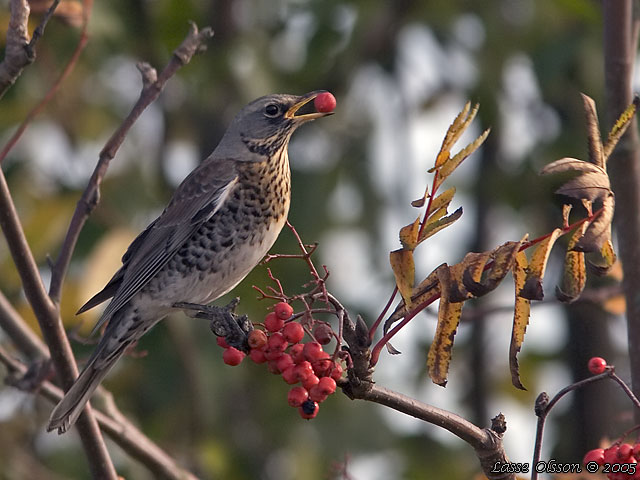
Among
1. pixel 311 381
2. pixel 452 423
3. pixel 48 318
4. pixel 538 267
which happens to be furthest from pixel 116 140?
pixel 538 267

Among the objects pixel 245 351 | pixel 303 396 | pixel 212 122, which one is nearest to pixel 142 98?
pixel 245 351

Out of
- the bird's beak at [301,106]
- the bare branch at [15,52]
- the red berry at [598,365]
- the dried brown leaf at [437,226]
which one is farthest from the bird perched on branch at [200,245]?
the dried brown leaf at [437,226]

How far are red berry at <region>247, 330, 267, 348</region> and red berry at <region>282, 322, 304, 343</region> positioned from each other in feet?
0.21

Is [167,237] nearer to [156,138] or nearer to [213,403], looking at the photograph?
[213,403]

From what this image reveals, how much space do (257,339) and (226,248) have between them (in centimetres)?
142

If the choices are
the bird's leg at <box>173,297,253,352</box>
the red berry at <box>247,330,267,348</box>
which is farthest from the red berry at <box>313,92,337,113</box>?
the red berry at <box>247,330,267,348</box>

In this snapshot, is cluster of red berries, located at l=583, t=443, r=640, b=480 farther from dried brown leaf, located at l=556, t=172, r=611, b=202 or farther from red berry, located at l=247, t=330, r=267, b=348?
red berry, located at l=247, t=330, r=267, b=348

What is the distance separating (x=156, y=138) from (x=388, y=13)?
1.73 m

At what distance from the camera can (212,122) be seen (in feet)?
21.3

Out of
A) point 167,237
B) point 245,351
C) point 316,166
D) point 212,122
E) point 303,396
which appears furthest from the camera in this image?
point 212,122

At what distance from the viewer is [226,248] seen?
3.90 meters

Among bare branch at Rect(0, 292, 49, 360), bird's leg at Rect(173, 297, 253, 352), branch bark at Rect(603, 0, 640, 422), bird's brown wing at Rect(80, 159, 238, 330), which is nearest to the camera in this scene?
bird's leg at Rect(173, 297, 253, 352)

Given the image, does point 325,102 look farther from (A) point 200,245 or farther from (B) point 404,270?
(B) point 404,270

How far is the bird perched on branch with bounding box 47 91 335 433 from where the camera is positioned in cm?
388
